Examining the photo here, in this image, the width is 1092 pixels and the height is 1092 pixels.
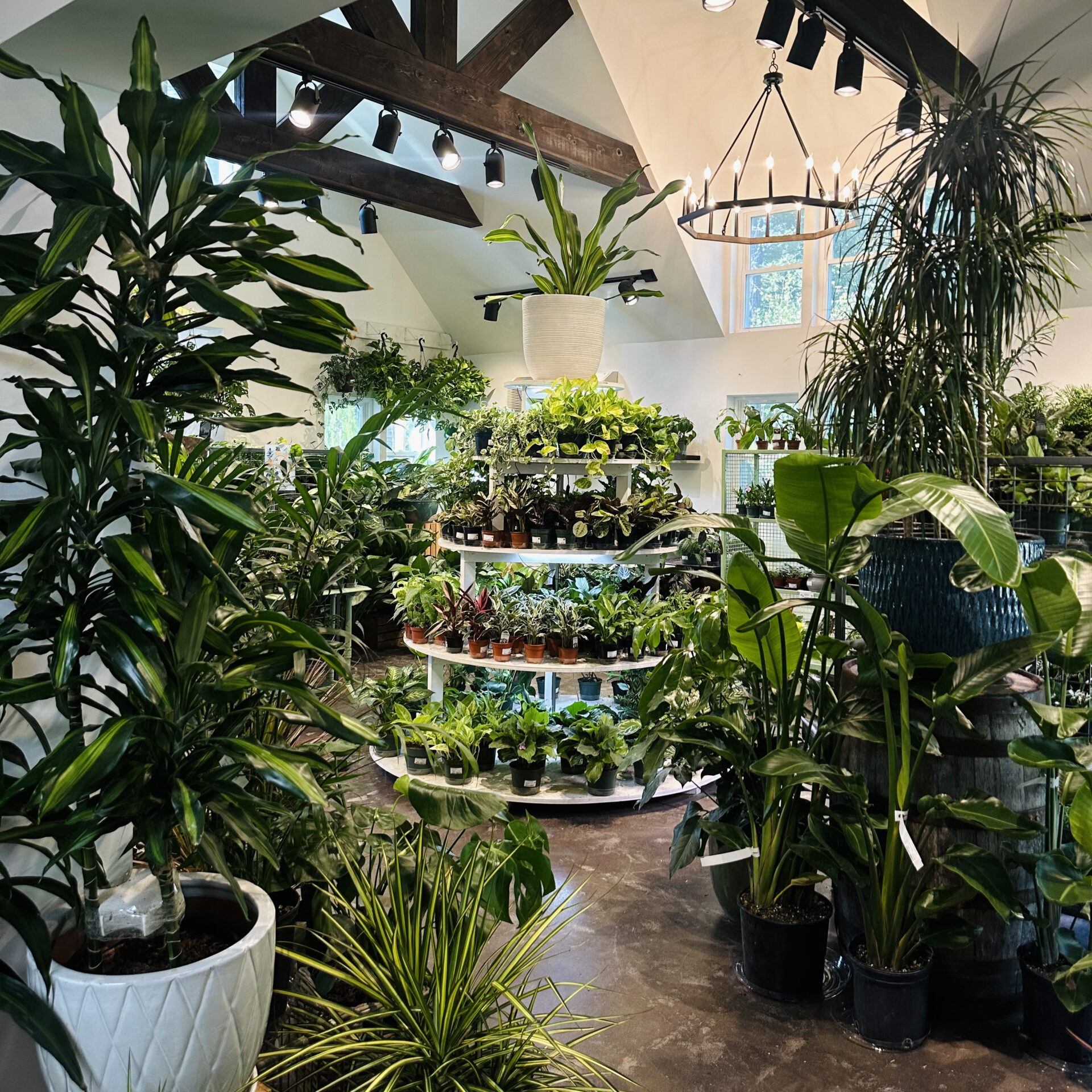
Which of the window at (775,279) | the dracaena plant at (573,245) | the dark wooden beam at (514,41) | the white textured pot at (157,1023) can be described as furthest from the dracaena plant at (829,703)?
the window at (775,279)

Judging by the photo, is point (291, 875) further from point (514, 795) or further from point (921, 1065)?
point (514, 795)

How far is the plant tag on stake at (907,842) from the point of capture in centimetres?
228

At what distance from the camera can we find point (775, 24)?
465 centimetres

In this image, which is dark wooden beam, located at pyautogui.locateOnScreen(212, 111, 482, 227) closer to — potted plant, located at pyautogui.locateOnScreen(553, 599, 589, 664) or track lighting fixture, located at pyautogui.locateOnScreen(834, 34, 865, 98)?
track lighting fixture, located at pyautogui.locateOnScreen(834, 34, 865, 98)

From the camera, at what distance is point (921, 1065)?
94.3 inches

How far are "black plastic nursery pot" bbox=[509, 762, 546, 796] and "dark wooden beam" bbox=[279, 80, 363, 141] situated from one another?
4986 millimetres

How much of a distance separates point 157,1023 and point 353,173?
8.33 m

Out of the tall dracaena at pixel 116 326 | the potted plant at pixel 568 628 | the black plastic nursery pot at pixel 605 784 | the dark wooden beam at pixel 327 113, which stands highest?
the dark wooden beam at pixel 327 113

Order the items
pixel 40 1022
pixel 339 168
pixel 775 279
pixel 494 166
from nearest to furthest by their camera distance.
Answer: pixel 40 1022 → pixel 494 166 → pixel 339 168 → pixel 775 279

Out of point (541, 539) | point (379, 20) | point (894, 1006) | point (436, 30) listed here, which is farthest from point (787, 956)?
point (436, 30)

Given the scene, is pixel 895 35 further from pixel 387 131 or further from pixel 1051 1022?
pixel 1051 1022

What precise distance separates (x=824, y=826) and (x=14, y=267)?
2.38 metres

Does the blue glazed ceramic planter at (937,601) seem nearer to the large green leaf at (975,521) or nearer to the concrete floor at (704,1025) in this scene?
the large green leaf at (975,521)

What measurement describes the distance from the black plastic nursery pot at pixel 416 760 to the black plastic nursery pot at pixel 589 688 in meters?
1.02
